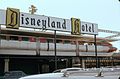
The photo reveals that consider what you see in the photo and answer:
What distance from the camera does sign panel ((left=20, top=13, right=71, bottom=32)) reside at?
27.6 meters

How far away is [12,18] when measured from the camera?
85.1 feet

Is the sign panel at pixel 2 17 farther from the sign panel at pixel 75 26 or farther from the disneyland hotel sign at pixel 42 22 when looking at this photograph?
the sign panel at pixel 75 26

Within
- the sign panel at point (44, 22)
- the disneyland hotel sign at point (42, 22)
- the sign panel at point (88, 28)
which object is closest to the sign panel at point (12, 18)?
the disneyland hotel sign at point (42, 22)

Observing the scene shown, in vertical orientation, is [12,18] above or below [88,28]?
above

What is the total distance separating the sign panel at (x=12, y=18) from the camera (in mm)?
25638

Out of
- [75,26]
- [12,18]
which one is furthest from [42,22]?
[12,18]

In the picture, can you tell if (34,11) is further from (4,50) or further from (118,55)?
(118,55)

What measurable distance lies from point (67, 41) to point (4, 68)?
1225 cm

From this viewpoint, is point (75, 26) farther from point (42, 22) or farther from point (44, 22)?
point (42, 22)

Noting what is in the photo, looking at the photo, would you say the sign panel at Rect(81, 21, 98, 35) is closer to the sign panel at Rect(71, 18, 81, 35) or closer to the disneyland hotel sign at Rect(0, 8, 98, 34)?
the disneyland hotel sign at Rect(0, 8, 98, 34)

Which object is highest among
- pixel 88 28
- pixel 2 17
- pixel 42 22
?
pixel 2 17

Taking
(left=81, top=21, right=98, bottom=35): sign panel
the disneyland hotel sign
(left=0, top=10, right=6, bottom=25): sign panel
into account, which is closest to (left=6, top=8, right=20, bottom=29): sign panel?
the disneyland hotel sign

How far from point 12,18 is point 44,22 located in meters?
3.88

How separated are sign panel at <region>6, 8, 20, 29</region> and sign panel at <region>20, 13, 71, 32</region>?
82 centimetres
